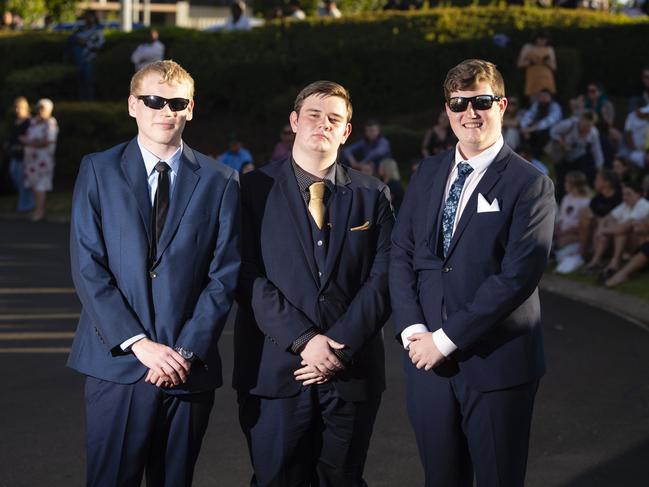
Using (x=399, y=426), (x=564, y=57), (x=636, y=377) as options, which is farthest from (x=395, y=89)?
(x=399, y=426)

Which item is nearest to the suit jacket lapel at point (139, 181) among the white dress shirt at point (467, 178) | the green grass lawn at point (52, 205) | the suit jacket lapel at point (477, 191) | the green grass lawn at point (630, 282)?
the white dress shirt at point (467, 178)

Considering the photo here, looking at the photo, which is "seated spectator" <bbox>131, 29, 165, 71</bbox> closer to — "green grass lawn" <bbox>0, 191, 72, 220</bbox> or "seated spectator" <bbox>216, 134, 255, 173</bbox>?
"green grass lawn" <bbox>0, 191, 72, 220</bbox>

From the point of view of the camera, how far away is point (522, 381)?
4.82 m

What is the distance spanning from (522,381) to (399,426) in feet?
9.15

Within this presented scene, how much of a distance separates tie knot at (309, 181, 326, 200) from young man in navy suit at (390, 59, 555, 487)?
495 mm

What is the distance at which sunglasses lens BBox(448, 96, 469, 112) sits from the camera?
191 inches

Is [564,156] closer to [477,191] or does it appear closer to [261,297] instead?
[477,191]

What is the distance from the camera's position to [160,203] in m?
4.93

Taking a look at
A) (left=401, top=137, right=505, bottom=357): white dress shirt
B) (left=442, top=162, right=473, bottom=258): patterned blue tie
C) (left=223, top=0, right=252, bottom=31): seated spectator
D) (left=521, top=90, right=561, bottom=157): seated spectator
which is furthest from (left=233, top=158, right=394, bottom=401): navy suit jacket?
(left=223, top=0, right=252, bottom=31): seated spectator

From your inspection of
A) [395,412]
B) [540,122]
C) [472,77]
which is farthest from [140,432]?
[540,122]

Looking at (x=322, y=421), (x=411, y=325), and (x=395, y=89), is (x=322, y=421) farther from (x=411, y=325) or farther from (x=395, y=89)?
(x=395, y=89)

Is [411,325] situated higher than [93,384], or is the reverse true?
[411,325]

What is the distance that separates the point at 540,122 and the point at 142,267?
1384 cm

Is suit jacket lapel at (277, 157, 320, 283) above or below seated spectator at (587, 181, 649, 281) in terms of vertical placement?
above
